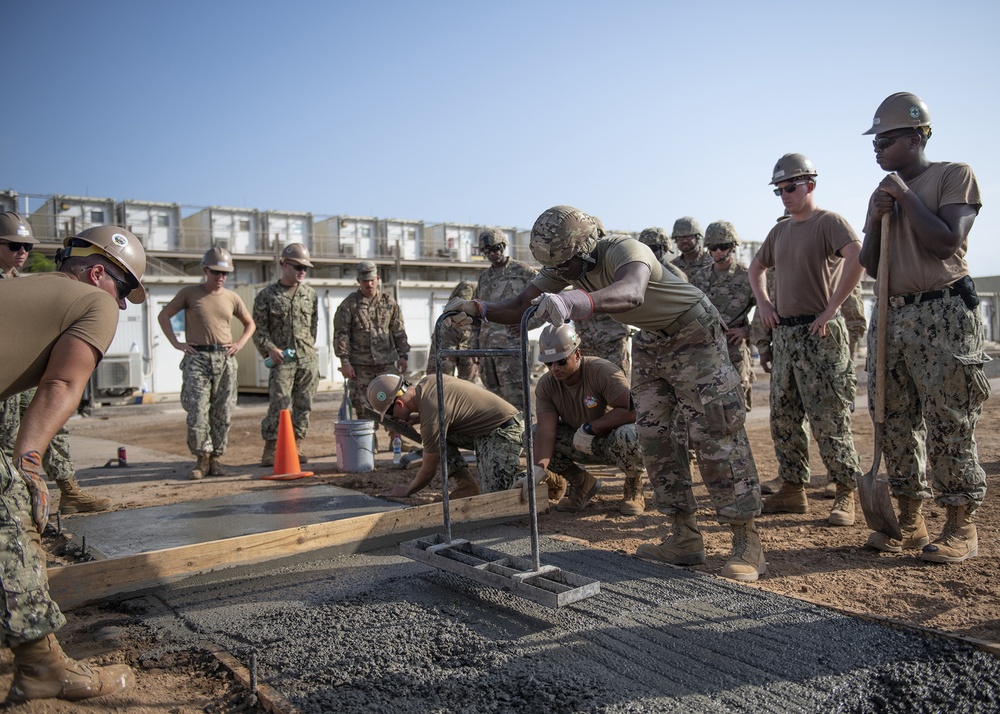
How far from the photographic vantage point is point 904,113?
12.1 ft

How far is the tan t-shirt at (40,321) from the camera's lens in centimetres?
242

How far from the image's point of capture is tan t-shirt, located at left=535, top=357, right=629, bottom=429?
5.15 m

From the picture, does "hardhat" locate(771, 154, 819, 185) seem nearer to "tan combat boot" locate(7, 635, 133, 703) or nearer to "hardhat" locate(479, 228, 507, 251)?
"hardhat" locate(479, 228, 507, 251)

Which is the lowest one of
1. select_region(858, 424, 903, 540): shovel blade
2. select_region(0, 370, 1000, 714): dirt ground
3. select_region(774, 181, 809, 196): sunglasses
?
select_region(0, 370, 1000, 714): dirt ground

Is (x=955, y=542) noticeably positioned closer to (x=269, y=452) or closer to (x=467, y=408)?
(x=467, y=408)

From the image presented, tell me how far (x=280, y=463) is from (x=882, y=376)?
17.1ft

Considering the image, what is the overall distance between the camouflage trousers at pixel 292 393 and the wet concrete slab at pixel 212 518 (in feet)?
5.80

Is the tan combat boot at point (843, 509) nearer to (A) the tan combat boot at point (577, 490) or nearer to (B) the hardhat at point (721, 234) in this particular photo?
(A) the tan combat boot at point (577, 490)

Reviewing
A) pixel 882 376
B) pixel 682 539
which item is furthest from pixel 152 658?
pixel 882 376

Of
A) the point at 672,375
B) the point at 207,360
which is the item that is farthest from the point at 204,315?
the point at 672,375

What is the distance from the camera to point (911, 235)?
12.2 ft

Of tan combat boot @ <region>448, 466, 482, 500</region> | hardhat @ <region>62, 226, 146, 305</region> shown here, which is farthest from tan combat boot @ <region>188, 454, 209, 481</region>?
hardhat @ <region>62, 226, 146, 305</region>

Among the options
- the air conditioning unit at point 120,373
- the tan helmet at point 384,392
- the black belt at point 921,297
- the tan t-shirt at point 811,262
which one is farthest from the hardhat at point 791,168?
the air conditioning unit at point 120,373

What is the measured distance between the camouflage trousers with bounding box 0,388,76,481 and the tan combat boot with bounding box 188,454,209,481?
1232 millimetres
